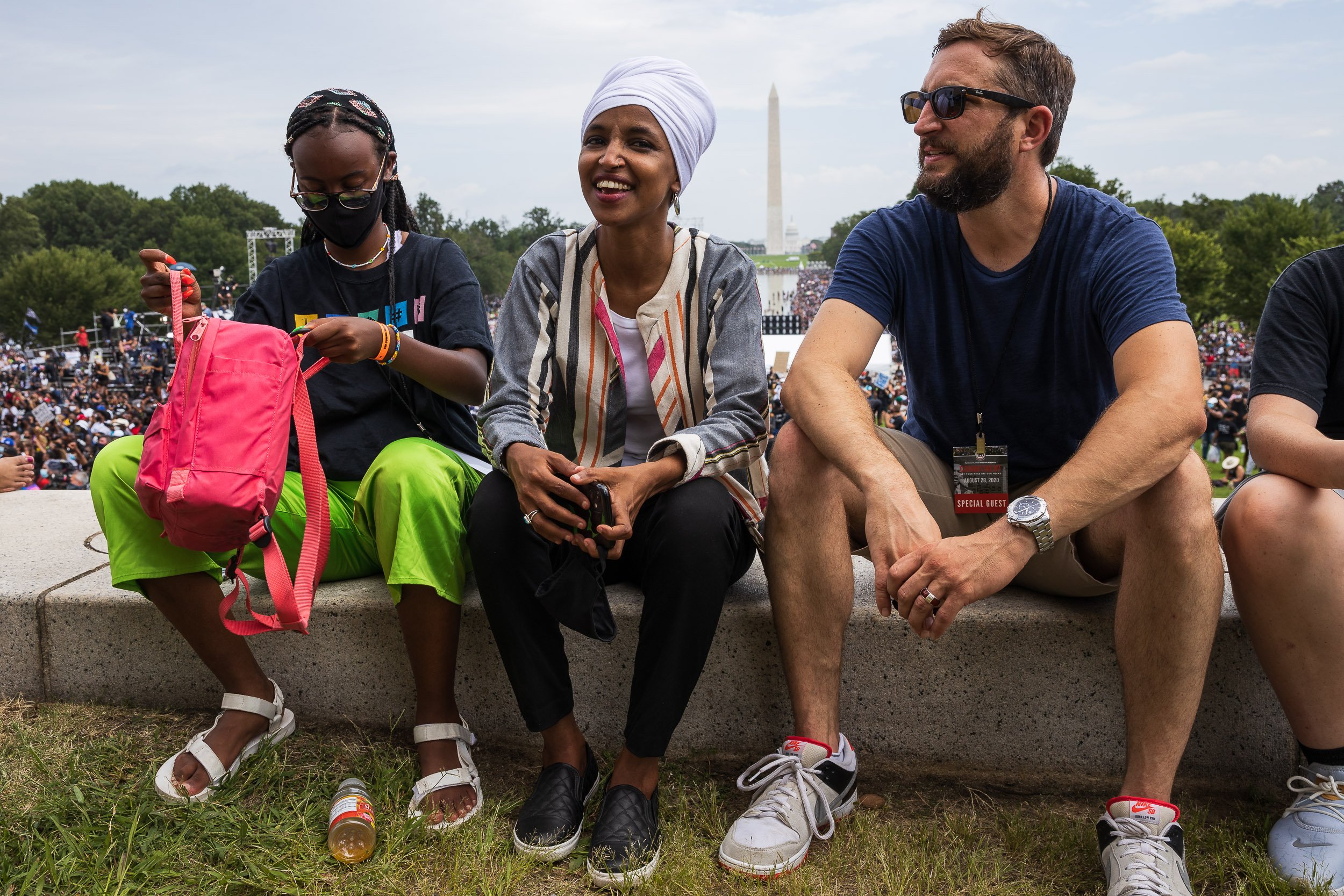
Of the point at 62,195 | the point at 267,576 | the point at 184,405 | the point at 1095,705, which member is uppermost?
the point at 62,195

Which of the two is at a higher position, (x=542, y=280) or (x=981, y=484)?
(x=542, y=280)

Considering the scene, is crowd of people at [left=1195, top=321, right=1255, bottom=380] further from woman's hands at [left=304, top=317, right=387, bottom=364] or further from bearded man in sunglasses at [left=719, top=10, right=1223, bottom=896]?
woman's hands at [left=304, top=317, right=387, bottom=364]

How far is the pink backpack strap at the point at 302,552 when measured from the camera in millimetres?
2184

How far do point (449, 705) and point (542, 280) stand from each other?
1.05 metres

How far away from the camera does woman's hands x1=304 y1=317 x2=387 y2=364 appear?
90.0 inches

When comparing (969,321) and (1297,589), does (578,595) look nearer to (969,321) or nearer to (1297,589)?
(969,321)

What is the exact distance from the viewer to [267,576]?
2.17 m

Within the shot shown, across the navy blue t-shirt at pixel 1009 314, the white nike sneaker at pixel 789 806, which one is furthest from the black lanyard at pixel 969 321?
the white nike sneaker at pixel 789 806

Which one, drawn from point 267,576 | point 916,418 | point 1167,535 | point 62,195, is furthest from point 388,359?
point 62,195

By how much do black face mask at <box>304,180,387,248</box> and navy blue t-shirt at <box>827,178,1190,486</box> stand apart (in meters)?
1.24

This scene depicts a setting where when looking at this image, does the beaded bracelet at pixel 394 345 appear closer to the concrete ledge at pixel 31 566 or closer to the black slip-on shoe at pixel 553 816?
the black slip-on shoe at pixel 553 816

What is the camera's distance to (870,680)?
249cm

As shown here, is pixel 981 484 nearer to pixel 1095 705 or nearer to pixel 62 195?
pixel 1095 705

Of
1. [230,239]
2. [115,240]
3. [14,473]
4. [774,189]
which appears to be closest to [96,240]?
[115,240]
